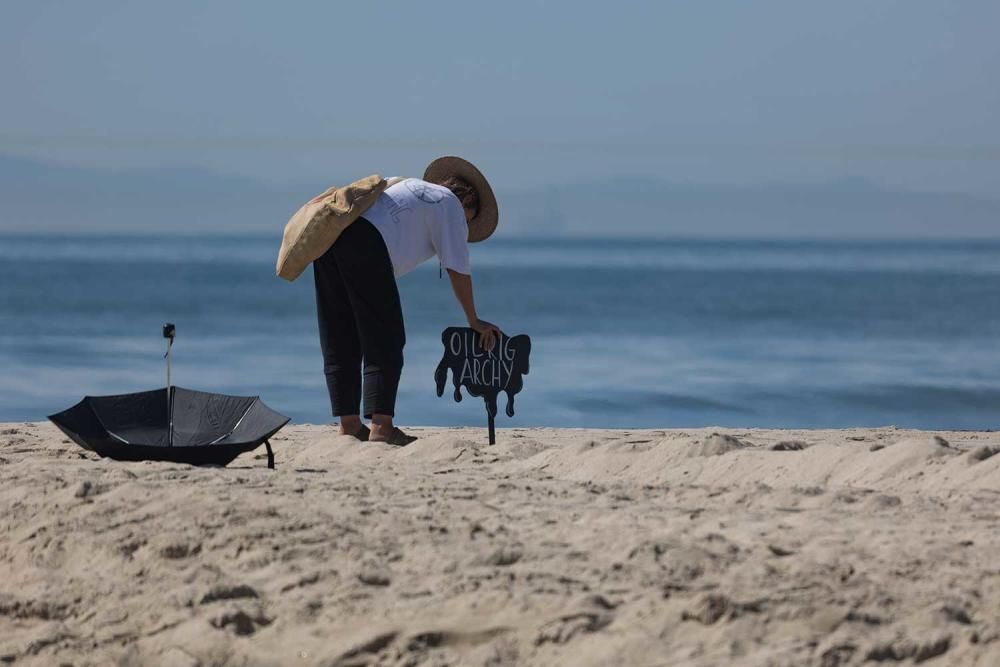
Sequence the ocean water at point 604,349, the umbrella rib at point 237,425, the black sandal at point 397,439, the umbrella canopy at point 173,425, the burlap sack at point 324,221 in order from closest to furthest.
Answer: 1. the umbrella canopy at point 173,425
2. the umbrella rib at point 237,425
3. the burlap sack at point 324,221
4. the black sandal at point 397,439
5. the ocean water at point 604,349

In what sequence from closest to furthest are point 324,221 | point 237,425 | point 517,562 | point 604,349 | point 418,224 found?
point 517,562
point 237,425
point 324,221
point 418,224
point 604,349

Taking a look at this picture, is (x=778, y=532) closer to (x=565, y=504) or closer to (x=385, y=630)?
(x=565, y=504)

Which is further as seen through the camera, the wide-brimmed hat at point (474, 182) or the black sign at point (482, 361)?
the wide-brimmed hat at point (474, 182)

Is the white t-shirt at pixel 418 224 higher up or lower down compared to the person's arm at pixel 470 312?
higher up

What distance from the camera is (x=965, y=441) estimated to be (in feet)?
25.7

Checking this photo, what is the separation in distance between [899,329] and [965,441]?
20422mm

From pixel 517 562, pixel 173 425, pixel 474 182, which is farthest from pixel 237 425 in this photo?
pixel 517 562

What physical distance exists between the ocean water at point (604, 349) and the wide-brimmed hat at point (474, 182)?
237 inches

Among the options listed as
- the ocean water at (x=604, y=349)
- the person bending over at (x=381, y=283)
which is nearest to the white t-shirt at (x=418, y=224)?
the person bending over at (x=381, y=283)

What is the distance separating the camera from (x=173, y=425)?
21.7 ft

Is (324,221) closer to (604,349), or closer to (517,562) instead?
(517,562)

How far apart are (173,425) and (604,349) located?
16.5m

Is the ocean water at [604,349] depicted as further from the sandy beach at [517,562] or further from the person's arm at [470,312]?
the sandy beach at [517,562]

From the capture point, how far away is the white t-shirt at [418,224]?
6977 mm
